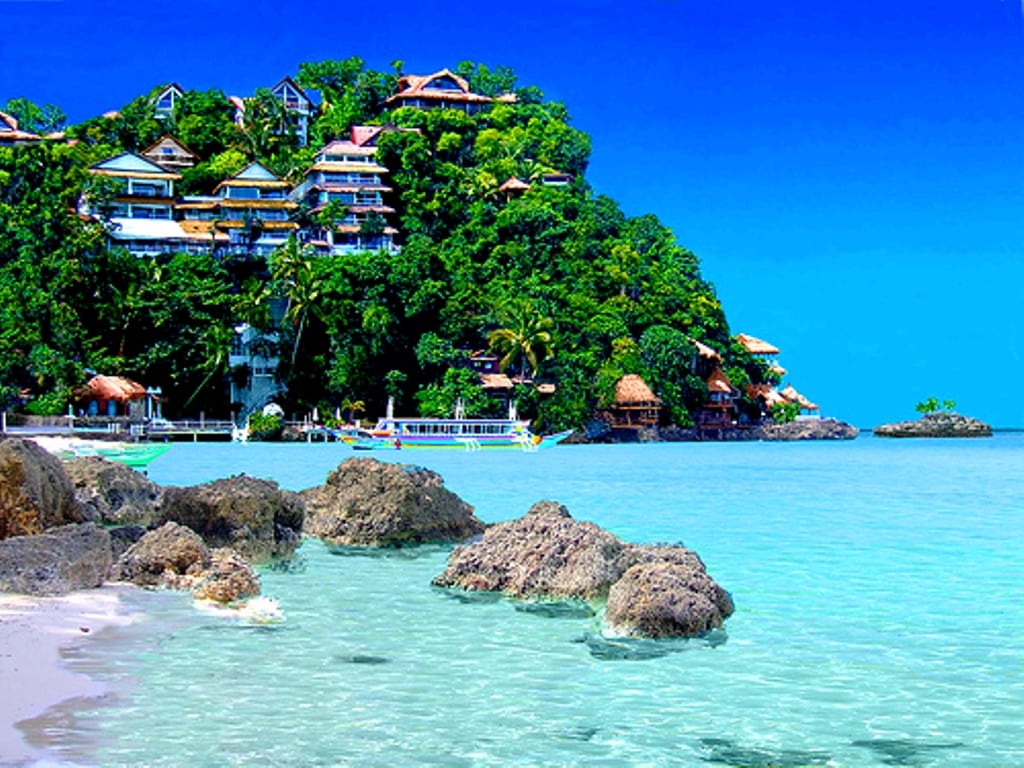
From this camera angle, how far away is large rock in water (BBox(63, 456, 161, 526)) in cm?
2067

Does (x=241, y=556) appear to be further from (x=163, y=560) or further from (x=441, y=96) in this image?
(x=441, y=96)

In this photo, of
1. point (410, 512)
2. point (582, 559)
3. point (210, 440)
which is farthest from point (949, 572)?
point (210, 440)

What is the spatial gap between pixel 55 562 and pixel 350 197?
245 ft

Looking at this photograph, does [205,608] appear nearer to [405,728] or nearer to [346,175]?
[405,728]

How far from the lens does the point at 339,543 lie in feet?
61.2

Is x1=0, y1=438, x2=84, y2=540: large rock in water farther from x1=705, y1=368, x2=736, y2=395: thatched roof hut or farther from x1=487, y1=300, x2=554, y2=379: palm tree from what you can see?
x1=705, y1=368, x2=736, y2=395: thatched roof hut

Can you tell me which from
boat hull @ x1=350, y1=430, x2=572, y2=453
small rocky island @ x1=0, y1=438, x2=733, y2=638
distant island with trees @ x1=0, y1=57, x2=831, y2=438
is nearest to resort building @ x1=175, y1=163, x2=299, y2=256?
distant island with trees @ x1=0, y1=57, x2=831, y2=438

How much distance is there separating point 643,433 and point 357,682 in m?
70.0

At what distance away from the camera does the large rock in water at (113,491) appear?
20.7 m

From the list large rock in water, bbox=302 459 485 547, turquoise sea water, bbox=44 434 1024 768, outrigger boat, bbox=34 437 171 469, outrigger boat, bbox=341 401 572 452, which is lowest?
turquoise sea water, bbox=44 434 1024 768

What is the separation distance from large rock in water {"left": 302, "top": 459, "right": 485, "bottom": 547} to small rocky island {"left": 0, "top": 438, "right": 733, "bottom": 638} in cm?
2

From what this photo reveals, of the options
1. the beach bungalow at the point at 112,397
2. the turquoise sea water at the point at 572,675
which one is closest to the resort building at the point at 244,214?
the beach bungalow at the point at 112,397

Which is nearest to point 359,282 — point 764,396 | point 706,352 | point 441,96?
point 706,352

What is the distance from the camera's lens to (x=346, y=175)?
86.1m
